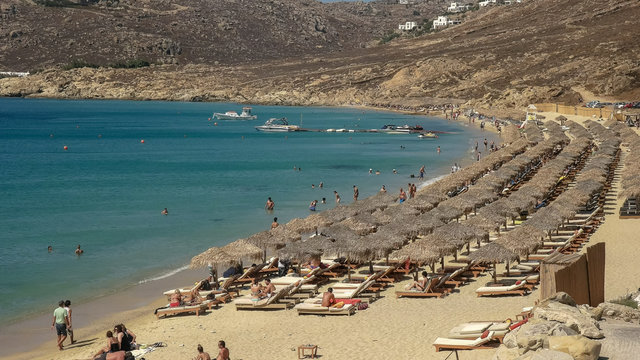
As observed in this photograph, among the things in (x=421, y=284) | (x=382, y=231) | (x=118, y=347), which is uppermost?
(x=382, y=231)

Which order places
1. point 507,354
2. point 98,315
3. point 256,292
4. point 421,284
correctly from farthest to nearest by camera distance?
point 98,315 → point 421,284 → point 256,292 → point 507,354

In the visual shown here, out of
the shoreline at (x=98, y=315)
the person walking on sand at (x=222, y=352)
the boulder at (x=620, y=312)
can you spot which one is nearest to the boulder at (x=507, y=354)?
the boulder at (x=620, y=312)

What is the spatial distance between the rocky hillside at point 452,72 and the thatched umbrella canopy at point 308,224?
236 feet

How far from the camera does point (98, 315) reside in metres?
19.2

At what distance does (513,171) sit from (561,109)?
52.1m

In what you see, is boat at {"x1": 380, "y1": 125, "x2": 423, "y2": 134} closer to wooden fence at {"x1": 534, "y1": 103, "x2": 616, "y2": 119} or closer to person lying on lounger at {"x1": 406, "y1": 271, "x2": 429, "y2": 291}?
wooden fence at {"x1": 534, "y1": 103, "x2": 616, "y2": 119}

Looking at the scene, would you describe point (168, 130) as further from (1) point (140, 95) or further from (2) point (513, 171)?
(1) point (140, 95)

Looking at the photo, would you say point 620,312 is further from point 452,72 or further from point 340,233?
point 452,72

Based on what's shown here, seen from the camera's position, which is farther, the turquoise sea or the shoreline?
the turquoise sea

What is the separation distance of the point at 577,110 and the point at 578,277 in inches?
2730

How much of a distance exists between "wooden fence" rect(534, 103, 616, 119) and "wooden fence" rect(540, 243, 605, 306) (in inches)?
2283

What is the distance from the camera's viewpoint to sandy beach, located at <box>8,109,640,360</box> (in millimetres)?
14820

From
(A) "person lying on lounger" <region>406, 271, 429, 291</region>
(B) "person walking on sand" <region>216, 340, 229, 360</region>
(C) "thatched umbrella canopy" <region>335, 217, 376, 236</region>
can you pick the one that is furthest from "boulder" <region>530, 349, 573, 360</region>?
(C) "thatched umbrella canopy" <region>335, 217, 376, 236</region>

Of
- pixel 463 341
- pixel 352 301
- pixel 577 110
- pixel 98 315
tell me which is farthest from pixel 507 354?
pixel 577 110
